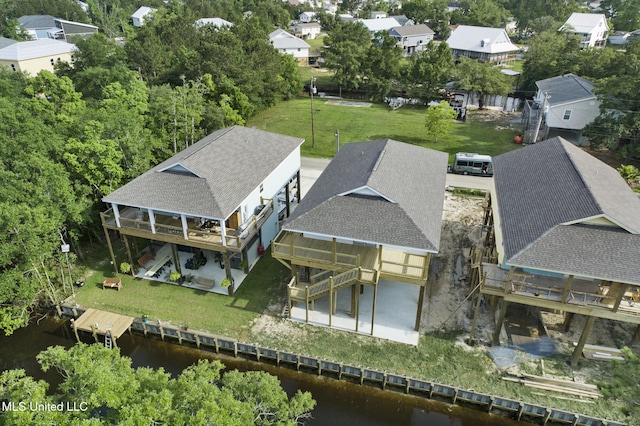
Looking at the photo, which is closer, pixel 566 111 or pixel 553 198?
pixel 553 198

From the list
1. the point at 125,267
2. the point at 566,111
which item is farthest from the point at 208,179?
the point at 566,111

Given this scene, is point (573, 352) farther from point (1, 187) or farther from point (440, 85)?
point (440, 85)

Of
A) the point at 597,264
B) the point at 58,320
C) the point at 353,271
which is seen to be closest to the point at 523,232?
the point at 597,264

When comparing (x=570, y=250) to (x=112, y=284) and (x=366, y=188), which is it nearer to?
(x=366, y=188)

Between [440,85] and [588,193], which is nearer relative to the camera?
[588,193]

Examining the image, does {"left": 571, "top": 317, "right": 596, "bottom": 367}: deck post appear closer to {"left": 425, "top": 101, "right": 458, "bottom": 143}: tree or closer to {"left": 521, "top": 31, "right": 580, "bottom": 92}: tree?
{"left": 425, "top": 101, "right": 458, "bottom": 143}: tree

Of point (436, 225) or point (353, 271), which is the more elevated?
point (436, 225)
